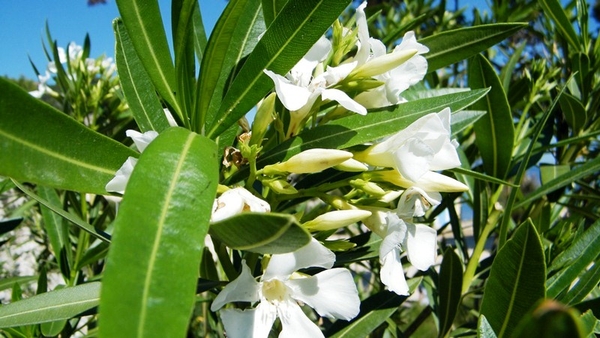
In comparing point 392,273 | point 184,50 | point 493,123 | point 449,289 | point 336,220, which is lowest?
point 449,289

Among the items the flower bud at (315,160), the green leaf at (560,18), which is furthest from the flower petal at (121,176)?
the green leaf at (560,18)

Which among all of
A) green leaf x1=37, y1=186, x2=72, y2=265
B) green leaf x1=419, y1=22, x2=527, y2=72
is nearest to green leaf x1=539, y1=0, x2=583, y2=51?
green leaf x1=419, y1=22, x2=527, y2=72

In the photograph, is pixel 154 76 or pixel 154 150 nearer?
pixel 154 150

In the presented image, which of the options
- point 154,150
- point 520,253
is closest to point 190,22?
point 154,150

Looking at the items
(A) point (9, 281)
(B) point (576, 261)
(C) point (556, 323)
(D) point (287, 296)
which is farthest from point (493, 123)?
(A) point (9, 281)

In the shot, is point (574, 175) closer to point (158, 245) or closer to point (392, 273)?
point (392, 273)

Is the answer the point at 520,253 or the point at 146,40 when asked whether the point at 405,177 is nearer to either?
the point at 520,253
